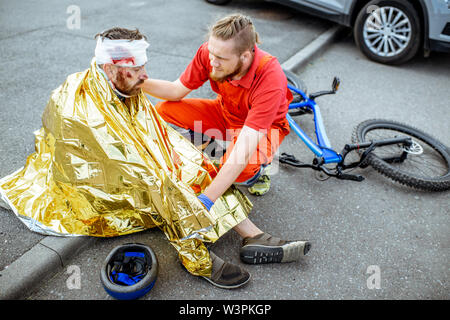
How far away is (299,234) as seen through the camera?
93.8 inches

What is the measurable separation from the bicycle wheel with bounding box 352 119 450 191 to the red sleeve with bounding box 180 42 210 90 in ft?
5.17

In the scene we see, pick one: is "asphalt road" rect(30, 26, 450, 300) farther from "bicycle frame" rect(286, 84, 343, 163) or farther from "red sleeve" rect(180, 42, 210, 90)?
"red sleeve" rect(180, 42, 210, 90)

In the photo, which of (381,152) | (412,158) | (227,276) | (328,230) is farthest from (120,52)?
(412,158)

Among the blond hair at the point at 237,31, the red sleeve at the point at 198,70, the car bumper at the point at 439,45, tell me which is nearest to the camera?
the blond hair at the point at 237,31

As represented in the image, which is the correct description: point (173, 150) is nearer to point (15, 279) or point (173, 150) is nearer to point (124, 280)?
point (124, 280)

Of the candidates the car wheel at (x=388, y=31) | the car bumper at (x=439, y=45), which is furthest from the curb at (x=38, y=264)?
the car bumper at (x=439, y=45)

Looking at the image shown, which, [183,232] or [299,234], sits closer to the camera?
[183,232]

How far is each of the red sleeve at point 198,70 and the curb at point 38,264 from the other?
1278 millimetres

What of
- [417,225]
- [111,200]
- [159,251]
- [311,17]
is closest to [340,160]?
[417,225]

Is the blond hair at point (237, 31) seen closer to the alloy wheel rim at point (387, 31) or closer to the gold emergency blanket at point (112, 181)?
the gold emergency blanket at point (112, 181)

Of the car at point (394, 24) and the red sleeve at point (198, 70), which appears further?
the car at point (394, 24)

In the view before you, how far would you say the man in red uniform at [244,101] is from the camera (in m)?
1.96

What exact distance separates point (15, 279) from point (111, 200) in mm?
645
